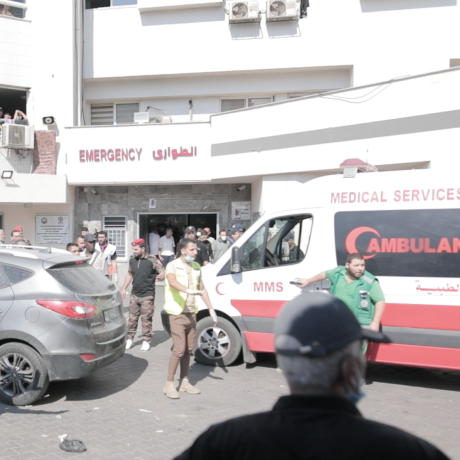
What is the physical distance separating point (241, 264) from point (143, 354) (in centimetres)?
221

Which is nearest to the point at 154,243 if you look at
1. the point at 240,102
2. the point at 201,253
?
the point at 201,253

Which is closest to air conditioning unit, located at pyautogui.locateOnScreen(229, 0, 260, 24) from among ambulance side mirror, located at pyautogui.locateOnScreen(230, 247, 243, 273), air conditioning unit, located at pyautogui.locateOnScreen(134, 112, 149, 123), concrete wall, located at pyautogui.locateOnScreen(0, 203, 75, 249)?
air conditioning unit, located at pyautogui.locateOnScreen(134, 112, 149, 123)

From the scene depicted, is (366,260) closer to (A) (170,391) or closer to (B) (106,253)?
(A) (170,391)

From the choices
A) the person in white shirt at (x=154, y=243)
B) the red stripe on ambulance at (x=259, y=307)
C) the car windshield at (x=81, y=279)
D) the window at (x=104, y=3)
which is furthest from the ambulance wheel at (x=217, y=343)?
the window at (x=104, y=3)

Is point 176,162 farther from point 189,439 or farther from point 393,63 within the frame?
point 189,439

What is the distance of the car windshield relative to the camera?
19.5 ft

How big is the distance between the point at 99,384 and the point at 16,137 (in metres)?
10.4

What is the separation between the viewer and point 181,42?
16281 mm

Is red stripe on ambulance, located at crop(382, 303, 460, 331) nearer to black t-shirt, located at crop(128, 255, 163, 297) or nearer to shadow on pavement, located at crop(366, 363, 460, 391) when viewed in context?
shadow on pavement, located at crop(366, 363, 460, 391)

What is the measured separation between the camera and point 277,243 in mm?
7207

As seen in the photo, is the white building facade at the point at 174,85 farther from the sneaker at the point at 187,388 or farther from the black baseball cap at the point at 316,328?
the black baseball cap at the point at 316,328

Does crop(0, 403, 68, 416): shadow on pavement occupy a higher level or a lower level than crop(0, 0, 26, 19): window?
lower

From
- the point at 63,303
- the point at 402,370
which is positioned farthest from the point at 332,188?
the point at 63,303

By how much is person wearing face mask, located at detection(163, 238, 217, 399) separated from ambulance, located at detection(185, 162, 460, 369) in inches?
41.2
